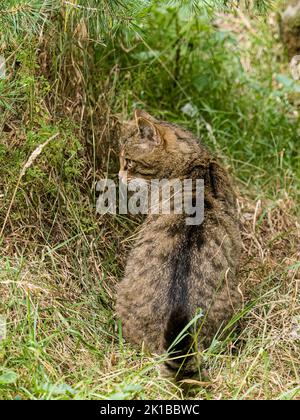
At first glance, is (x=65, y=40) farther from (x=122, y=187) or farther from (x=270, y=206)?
(x=270, y=206)

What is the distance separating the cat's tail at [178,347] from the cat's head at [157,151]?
865 millimetres

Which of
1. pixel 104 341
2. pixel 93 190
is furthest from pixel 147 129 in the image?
pixel 104 341

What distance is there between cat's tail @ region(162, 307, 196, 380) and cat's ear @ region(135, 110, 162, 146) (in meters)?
1.01

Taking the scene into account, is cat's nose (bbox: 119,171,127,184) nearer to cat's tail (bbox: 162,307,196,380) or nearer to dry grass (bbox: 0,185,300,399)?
dry grass (bbox: 0,185,300,399)

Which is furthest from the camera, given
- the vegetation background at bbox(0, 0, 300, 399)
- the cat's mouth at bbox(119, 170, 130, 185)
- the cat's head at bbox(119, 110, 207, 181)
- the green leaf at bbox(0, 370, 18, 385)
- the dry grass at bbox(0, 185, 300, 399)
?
the cat's mouth at bbox(119, 170, 130, 185)

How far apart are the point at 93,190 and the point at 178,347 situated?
1144 millimetres

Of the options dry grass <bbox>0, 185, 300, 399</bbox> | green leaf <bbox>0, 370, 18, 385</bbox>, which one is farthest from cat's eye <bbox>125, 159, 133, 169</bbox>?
green leaf <bbox>0, 370, 18, 385</bbox>

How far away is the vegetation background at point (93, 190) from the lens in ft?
9.66

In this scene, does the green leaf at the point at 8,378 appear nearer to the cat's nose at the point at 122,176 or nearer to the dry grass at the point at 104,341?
the dry grass at the point at 104,341

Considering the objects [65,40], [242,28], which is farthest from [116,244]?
[242,28]

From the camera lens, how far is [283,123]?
4801 mm

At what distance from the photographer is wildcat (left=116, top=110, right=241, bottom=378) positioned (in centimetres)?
303
